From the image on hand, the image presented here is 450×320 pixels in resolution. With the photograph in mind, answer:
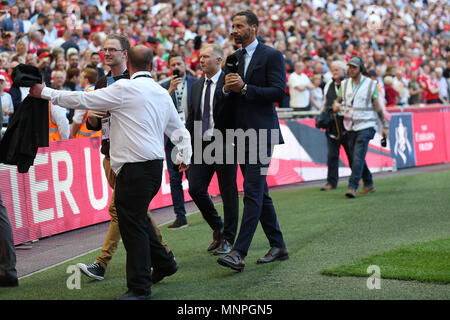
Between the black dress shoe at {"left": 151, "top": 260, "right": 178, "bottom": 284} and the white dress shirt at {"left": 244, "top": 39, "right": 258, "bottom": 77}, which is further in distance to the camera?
the white dress shirt at {"left": 244, "top": 39, "right": 258, "bottom": 77}

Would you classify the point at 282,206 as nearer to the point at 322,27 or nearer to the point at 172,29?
the point at 172,29

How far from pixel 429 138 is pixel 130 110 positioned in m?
14.0

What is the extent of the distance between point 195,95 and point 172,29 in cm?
1181

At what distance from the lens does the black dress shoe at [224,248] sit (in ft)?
25.0

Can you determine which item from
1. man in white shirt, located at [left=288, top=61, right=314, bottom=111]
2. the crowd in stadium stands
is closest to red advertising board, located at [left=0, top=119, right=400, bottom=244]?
the crowd in stadium stands

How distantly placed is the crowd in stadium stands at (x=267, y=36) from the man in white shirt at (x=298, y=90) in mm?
27

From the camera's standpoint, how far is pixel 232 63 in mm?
6520

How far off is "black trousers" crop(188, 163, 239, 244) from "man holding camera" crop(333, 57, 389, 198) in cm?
443

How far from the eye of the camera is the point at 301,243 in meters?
7.99

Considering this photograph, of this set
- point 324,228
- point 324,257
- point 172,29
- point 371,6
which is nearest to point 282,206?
point 324,228

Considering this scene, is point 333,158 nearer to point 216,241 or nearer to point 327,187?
point 327,187

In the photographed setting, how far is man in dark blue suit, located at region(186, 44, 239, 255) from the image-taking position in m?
7.78

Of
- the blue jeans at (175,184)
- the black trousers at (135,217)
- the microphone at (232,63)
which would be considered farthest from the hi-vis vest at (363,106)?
the black trousers at (135,217)

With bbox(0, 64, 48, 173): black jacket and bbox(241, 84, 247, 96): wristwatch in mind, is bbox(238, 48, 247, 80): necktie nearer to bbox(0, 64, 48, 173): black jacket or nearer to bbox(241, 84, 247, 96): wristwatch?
bbox(241, 84, 247, 96): wristwatch
